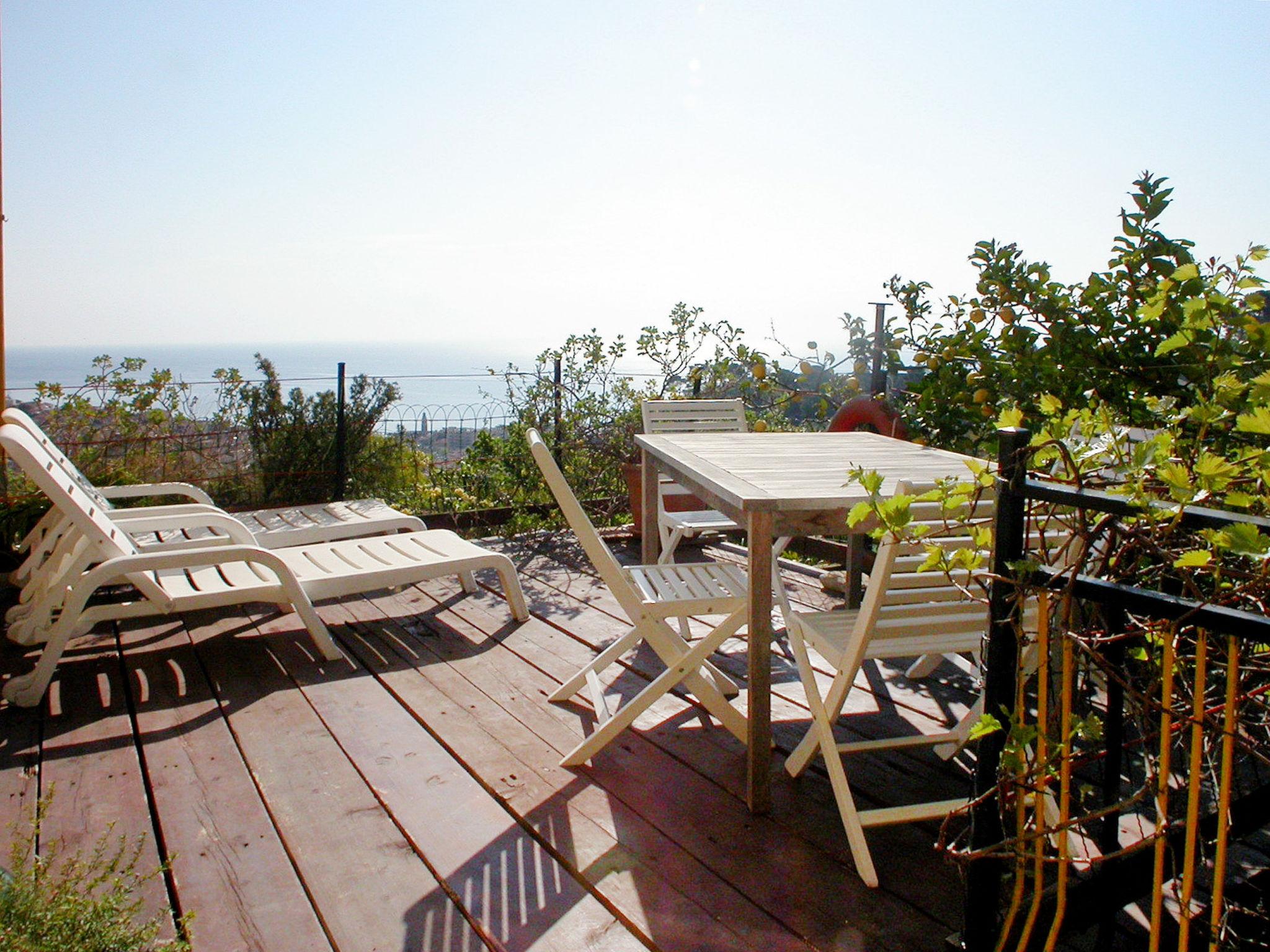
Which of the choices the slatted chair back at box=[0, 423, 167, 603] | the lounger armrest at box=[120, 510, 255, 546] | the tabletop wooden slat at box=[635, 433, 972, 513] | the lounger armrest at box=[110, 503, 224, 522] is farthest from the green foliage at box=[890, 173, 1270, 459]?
the lounger armrest at box=[110, 503, 224, 522]

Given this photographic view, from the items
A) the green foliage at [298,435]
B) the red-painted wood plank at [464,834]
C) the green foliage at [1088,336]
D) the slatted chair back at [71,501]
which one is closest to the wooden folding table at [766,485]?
the green foliage at [1088,336]

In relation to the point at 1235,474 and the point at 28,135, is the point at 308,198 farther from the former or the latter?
the point at 1235,474

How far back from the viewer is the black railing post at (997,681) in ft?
4.32

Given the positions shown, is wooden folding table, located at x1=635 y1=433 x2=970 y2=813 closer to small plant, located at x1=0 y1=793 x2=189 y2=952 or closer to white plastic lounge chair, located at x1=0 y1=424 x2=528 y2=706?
white plastic lounge chair, located at x1=0 y1=424 x2=528 y2=706

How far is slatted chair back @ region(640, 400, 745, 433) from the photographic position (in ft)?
15.8

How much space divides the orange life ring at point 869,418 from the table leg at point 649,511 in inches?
51.6

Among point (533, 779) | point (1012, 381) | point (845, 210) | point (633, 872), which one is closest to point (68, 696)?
point (533, 779)

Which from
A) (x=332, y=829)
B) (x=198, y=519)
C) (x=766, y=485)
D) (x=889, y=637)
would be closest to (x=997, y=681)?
(x=889, y=637)

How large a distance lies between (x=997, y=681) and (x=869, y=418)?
354cm

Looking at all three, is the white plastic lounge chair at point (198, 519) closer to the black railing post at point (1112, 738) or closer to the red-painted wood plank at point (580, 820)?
the red-painted wood plank at point (580, 820)

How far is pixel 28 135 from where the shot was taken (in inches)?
224

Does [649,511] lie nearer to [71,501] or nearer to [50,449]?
[71,501]

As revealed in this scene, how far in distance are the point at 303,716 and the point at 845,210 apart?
655 centimetres

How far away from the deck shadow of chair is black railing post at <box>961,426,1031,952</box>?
19.6 inches
